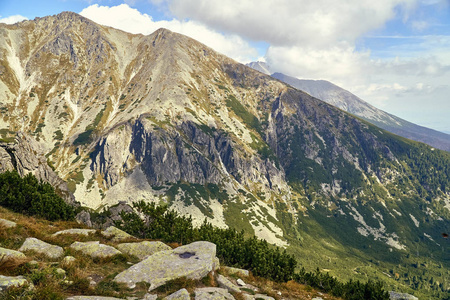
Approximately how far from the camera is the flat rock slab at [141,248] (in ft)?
84.5

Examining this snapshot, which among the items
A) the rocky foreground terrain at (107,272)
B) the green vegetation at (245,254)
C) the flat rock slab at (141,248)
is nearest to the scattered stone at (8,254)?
the rocky foreground terrain at (107,272)

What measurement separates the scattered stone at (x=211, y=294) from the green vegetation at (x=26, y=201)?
40.0m

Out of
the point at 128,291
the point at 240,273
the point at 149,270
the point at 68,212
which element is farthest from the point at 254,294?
the point at 68,212

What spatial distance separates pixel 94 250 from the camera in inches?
896

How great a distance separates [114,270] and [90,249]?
408 cm

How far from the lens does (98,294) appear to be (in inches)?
615

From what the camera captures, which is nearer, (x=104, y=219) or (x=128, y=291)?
(x=128, y=291)

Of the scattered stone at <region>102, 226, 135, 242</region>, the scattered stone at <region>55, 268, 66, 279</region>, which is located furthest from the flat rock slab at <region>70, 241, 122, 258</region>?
the scattered stone at <region>102, 226, 135, 242</region>

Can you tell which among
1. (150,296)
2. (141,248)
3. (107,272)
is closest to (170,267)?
(150,296)

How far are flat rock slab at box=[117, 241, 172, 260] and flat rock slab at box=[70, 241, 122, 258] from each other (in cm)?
255

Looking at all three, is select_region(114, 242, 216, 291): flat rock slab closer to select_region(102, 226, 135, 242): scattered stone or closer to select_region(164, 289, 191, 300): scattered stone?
select_region(164, 289, 191, 300): scattered stone

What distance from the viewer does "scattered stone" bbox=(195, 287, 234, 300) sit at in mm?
18120

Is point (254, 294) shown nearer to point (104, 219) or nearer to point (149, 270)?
point (149, 270)

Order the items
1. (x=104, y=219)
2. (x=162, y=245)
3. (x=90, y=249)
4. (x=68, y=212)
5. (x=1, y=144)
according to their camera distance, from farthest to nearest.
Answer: (x=1, y=144) → (x=104, y=219) → (x=68, y=212) → (x=162, y=245) → (x=90, y=249)
